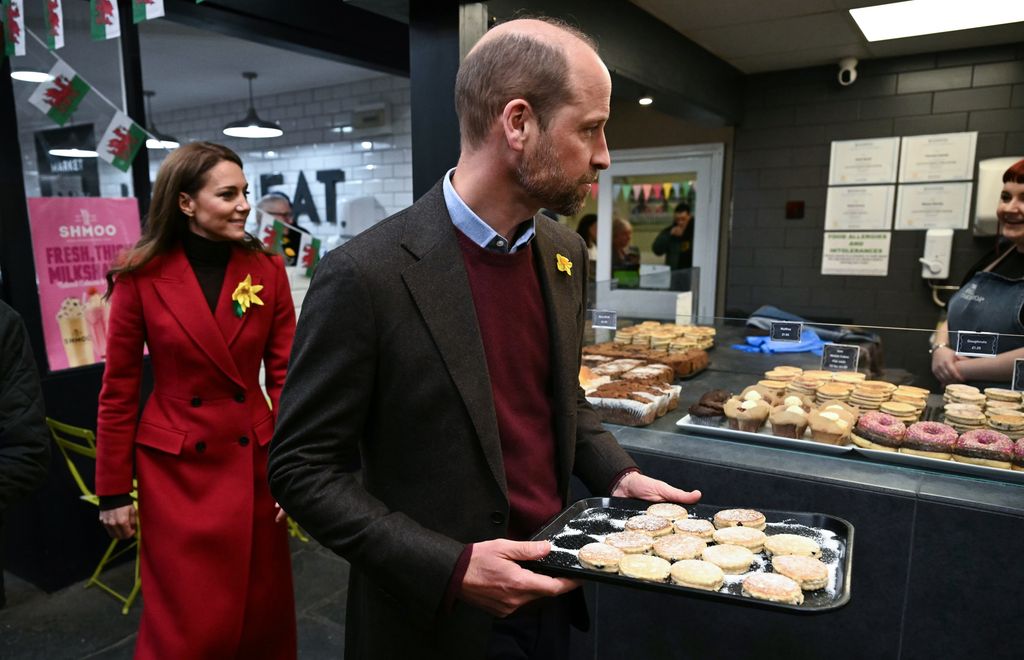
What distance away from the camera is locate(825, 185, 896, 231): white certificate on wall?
16.0 feet

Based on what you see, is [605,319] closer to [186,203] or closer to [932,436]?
[932,436]

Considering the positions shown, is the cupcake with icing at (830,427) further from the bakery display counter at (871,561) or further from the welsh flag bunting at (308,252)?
the welsh flag bunting at (308,252)

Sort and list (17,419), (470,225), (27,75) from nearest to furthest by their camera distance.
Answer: (470,225), (17,419), (27,75)

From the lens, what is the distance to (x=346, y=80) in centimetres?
643

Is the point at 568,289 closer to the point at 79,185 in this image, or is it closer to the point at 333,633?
the point at 333,633

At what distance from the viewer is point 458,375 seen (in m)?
1.12

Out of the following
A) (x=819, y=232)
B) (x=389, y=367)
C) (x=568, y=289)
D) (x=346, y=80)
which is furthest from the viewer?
(x=346, y=80)

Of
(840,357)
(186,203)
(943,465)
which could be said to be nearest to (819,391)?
(840,357)

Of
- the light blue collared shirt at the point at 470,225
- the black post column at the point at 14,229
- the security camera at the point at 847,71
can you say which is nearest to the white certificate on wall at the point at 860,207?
the security camera at the point at 847,71

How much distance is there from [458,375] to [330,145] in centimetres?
617

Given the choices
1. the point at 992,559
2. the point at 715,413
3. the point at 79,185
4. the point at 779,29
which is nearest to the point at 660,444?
the point at 715,413

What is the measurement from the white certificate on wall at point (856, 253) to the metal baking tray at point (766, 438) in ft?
11.6

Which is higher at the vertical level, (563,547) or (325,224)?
(325,224)

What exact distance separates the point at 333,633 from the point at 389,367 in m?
2.11
